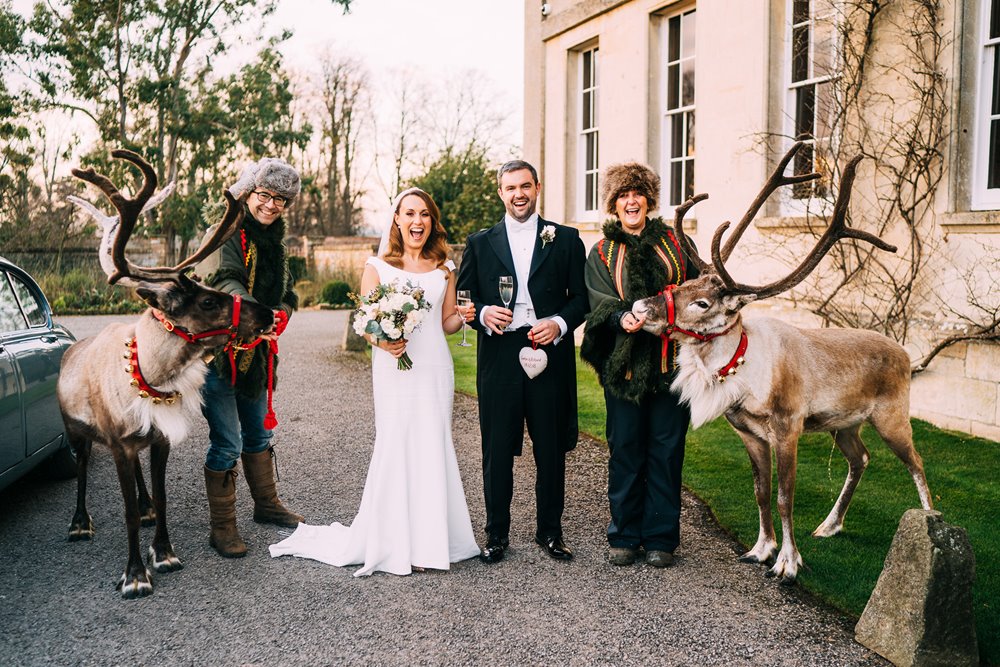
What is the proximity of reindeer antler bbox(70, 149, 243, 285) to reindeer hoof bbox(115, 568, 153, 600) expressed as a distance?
1.78m

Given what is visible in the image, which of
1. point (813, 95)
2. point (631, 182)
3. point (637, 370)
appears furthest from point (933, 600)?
point (813, 95)

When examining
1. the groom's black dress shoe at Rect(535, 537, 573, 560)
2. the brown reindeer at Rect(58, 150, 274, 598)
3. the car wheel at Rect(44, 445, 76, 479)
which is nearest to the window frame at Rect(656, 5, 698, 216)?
the groom's black dress shoe at Rect(535, 537, 573, 560)

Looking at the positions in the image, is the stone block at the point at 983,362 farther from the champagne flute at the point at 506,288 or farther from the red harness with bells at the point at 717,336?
the champagne flute at the point at 506,288

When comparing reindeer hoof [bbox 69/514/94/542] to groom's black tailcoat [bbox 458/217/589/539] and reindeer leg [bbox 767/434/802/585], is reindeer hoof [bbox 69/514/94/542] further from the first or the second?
reindeer leg [bbox 767/434/802/585]

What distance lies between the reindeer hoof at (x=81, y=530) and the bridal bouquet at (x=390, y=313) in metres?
2.59

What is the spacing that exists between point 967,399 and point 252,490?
684 centimetres

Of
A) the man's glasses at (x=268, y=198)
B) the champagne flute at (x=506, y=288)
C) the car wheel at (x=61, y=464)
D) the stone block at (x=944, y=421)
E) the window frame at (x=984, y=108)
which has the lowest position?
the car wheel at (x=61, y=464)

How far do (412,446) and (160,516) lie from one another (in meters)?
1.66

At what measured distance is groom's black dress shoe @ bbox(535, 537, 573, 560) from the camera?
208 inches

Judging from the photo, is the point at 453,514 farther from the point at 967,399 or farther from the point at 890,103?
the point at 890,103

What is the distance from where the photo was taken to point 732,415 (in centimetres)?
510

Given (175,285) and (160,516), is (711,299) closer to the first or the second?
(175,285)

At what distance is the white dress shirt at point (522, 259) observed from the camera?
Result: 5293mm

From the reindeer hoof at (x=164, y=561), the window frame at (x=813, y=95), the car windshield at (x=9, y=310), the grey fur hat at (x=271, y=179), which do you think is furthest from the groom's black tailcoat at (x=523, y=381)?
the window frame at (x=813, y=95)
